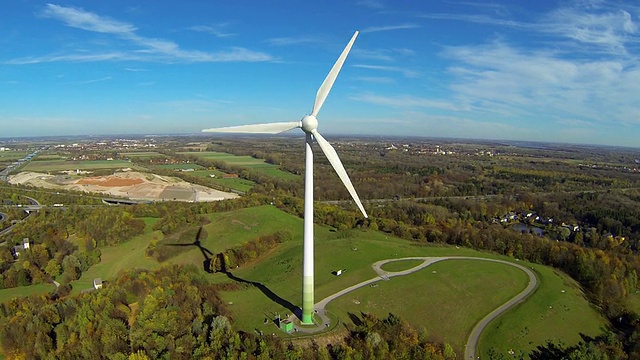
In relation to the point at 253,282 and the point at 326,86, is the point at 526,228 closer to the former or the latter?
the point at 253,282

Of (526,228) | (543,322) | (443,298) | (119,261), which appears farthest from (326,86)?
(526,228)

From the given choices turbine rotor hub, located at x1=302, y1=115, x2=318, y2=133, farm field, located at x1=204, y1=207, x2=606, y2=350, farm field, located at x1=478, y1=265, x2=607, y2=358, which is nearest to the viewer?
turbine rotor hub, located at x1=302, y1=115, x2=318, y2=133

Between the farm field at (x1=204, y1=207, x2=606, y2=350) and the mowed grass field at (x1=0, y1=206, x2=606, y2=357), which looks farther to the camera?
the farm field at (x1=204, y1=207, x2=606, y2=350)

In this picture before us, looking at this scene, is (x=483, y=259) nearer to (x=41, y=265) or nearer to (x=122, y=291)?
(x=122, y=291)

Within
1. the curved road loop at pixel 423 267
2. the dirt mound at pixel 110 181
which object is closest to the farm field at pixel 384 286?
the curved road loop at pixel 423 267

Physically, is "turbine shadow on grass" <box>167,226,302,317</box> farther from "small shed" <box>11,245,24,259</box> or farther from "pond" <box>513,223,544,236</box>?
"pond" <box>513,223,544,236</box>

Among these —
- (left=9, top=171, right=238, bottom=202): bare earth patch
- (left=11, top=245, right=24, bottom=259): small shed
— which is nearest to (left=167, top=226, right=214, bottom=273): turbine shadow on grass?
(left=11, top=245, right=24, bottom=259): small shed

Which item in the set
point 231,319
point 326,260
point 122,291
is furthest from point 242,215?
point 231,319

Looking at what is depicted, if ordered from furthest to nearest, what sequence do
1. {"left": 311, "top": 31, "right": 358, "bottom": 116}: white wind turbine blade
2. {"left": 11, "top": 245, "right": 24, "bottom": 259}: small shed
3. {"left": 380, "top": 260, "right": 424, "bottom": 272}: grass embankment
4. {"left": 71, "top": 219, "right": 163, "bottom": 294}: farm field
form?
{"left": 11, "top": 245, "right": 24, "bottom": 259}: small shed, {"left": 71, "top": 219, "right": 163, "bottom": 294}: farm field, {"left": 380, "top": 260, "right": 424, "bottom": 272}: grass embankment, {"left": 311, "top": 31, "right": 358, "bottom": 116}: white wind turbine blade
